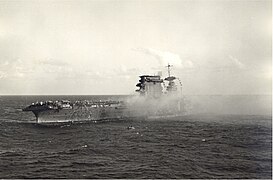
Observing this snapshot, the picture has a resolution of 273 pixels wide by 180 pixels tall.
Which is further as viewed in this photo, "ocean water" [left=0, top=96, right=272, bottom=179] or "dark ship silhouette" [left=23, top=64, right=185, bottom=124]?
"dark ship silhouette" [left=23, top=64, right=185, bottom=124]

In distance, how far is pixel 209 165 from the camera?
30250 millimetres

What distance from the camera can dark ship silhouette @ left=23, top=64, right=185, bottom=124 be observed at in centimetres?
6490

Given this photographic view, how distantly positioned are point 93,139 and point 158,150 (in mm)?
12331

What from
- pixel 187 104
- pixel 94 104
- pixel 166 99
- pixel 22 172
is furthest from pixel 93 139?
pixel 187 104

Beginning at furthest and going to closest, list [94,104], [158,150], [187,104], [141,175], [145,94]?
[187,104] < [145,94] < [94,104] < [158,150] < [141,175]

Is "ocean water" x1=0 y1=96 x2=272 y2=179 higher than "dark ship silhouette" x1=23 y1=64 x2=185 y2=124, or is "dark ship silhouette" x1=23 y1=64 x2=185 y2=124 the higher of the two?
"dark ship silhouette" x1=23 y1=64 x2=185 y2=124

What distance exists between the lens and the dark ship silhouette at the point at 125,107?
64.9 meters

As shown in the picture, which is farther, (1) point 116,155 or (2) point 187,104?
(2) point 187,104

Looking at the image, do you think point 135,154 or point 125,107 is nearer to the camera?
point 135,154

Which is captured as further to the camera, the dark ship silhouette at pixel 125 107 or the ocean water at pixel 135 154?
the dark ship silhouette at pixel 125 107

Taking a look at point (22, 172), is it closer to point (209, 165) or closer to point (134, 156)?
point (134, 156)

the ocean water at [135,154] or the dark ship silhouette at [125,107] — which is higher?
the dark ship silhouette at [125,107]

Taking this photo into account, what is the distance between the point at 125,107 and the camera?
77125 millimetres

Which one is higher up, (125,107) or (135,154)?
(125,107)
